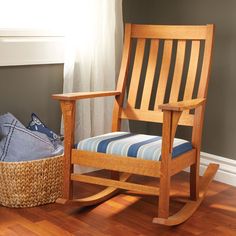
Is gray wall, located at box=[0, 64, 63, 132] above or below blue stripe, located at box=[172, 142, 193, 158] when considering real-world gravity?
above

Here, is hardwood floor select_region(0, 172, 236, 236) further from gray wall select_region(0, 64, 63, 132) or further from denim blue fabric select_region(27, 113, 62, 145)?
gray wall select_region(0, 64, 63, 132)

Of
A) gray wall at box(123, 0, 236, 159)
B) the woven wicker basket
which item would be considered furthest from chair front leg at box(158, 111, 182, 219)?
gray wall at box(123, 0, 236, 159)

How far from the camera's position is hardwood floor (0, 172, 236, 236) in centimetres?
204

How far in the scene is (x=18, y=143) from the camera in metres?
2.27

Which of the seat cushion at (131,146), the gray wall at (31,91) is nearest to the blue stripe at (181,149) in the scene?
the seat cushion at (131,146)

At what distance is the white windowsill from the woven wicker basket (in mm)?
547

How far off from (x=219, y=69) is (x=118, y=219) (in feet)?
3.39

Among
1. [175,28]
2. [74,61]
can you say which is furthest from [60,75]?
[175,28]

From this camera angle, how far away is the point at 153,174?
1998 millimetres

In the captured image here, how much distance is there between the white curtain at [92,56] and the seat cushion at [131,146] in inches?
19.4

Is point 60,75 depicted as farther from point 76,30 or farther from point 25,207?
point 25,207

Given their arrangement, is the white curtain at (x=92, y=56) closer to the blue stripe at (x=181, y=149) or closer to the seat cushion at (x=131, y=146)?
the seat cushion at (x=131, y=146)

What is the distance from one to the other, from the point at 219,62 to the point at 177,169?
0.87 meters

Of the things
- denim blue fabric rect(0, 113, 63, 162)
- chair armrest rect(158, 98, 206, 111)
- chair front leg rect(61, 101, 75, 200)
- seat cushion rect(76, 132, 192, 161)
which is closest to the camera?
chair armrest rect(158, 98, 206, 111)
